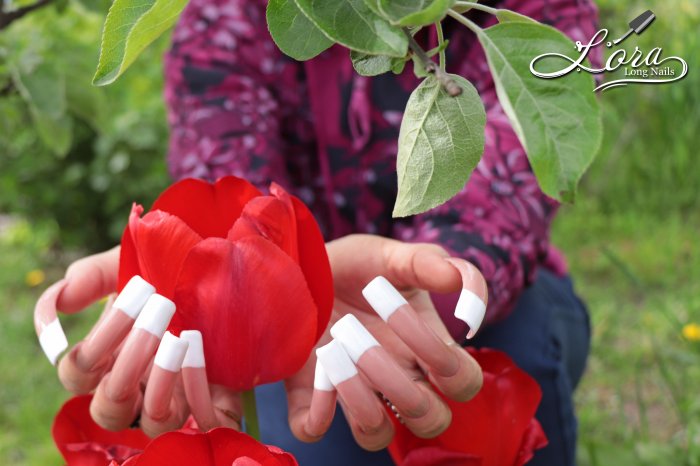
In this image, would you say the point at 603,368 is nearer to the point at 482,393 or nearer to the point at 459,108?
the point at 482,393

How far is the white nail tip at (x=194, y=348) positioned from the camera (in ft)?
1.76

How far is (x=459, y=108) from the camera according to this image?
42 cm

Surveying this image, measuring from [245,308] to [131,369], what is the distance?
0.27 ft

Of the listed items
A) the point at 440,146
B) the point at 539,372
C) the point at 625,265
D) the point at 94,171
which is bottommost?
the point at 94,171

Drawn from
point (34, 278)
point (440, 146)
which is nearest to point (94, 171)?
point (34, 278)

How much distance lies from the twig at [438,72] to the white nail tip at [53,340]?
0.99 feet

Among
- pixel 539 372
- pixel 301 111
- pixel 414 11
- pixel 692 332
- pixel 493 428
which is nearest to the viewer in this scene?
pixel 414 11

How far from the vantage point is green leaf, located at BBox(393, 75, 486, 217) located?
0.42m

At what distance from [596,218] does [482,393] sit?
234cm

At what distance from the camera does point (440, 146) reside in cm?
42

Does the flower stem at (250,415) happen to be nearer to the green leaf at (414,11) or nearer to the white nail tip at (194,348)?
the white nail tip at (194,348)

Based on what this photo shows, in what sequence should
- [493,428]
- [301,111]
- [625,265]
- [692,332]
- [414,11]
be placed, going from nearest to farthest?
[414,11], [493,428], [301,111], [625,265], [692,332]

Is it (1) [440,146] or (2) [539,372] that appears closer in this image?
(1) [440,146]

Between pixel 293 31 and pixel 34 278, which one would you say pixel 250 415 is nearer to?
pixel 293 31
